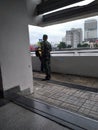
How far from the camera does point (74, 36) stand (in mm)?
4574

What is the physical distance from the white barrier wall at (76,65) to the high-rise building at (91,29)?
76 centimetres

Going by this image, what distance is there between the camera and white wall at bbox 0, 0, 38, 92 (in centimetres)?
215

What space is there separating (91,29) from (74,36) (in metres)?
0.77

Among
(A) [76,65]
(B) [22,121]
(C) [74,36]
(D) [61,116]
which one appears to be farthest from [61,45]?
(B) [22,121]

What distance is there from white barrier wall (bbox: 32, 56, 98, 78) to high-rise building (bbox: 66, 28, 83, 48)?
27.3 inches

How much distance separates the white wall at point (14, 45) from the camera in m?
2.15

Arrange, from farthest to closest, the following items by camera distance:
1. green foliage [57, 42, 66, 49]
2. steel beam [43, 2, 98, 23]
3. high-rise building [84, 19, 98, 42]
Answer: green foliage [57, 42, 66, 49] → high-rise building [84, 19, 98, 42] → steel beam [43, 2, 98, 23]

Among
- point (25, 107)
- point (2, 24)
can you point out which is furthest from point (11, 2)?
point (25, 107)

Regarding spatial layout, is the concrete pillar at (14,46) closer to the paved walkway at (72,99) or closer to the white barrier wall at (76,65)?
the paved walkway at (72,99)

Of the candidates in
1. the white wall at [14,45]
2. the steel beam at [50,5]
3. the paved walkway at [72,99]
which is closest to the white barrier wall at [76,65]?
the paved walkway at [72,99]

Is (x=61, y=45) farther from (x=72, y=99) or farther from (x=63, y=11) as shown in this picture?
(x=72, y=99)

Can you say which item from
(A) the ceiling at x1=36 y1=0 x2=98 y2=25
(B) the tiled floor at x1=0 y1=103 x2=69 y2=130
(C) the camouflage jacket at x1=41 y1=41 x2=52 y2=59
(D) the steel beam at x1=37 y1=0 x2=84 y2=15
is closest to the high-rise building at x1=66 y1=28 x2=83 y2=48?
(A) the ceiling at x1=36 y1=0 x2=98 y2=25

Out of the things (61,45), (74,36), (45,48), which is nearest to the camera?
(45,48)

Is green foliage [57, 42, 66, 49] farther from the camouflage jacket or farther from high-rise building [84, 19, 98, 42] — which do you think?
the camouflage jacket
